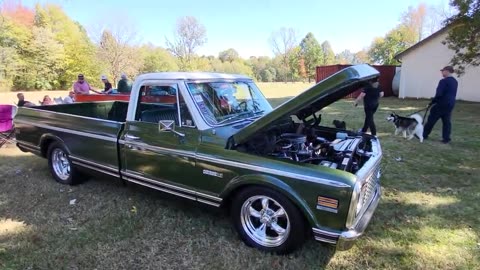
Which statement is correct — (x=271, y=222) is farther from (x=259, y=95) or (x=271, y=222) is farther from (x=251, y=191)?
(x=259, y=95)

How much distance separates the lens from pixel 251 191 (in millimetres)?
3248

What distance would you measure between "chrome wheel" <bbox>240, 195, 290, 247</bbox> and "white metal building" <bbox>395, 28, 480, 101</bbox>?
778 inches

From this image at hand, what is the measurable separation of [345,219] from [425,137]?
723 centimetres

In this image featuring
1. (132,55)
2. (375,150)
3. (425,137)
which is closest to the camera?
(375,150)

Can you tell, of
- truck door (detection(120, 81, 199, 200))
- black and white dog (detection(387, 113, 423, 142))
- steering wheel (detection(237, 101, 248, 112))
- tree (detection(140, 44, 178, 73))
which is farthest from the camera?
tree (detection(140, 44, 178, 73))

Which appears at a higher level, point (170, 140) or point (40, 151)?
point (170, 140)

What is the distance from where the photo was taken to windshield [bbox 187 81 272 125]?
378 centimetres

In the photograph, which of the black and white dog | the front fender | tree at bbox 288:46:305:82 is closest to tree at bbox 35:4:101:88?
tree at bbox 288:46:305:82

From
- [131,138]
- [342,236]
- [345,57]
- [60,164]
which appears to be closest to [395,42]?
[345,57]

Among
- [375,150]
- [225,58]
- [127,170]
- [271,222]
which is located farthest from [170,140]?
[225,58]

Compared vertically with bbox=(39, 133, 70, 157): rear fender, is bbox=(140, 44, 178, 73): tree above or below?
above

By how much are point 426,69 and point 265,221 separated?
67.9ft

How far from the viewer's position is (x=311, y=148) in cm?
372

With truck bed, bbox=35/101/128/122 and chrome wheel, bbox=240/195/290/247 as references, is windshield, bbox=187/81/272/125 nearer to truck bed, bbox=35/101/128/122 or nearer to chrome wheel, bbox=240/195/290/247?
chrome wheel, bbox=240/195/290/247
